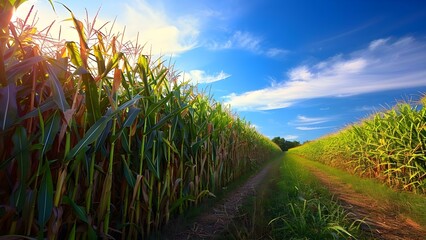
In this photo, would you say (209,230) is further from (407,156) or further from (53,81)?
(407,156)

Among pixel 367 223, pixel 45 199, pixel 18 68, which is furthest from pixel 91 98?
pixel 367 223

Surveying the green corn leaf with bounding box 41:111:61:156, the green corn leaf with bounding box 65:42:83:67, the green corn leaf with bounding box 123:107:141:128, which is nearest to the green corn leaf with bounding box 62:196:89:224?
the green corn leaf with bounding box 41:111:61:156

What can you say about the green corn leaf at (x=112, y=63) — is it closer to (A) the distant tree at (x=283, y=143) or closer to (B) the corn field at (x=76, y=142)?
(B) the corn field at (x=76, y=142)

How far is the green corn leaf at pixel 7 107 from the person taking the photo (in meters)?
1.74

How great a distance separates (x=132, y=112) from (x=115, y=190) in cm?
102

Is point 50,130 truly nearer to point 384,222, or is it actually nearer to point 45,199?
point 45,199

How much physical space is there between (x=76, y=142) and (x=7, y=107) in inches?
28.3

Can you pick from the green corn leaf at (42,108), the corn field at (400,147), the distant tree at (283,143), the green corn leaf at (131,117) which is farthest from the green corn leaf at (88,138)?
the distant tree at (283,143)

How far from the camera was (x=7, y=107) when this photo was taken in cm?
176

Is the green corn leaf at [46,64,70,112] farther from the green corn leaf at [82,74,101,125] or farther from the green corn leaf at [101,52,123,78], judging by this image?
the green corn leaf at [101,52,123,78]

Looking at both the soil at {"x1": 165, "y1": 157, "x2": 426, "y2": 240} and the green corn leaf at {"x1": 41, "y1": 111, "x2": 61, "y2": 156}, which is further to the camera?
the soil at {"x1": 165, "y1": 157, "x2": 426, "y2": 240}

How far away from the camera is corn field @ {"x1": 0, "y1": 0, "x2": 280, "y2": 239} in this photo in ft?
6.09

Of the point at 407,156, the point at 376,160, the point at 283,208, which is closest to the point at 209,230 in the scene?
the point at 283,208

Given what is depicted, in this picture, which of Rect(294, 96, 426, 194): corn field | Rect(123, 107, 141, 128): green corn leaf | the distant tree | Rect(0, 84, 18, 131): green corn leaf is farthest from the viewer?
the distant tree
